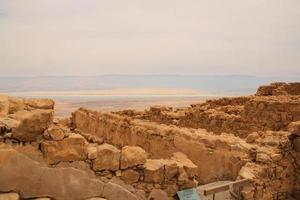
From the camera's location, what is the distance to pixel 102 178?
4.17 metres

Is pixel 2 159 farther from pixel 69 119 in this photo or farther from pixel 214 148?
pixel 69 119

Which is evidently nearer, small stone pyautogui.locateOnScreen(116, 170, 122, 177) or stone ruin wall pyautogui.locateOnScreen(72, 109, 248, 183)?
small stone pyautogui.locateOnScreen(116, 170, 122, 177)

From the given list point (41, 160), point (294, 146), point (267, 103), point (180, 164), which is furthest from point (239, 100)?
point (41, 160)

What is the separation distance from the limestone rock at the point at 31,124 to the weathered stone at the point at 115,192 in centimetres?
94

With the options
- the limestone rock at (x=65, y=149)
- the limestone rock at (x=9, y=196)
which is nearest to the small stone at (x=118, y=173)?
the limestone rock at (x=65, y=149)

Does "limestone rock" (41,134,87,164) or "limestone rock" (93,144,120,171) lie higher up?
"limestone rock" (41,134,87,164)

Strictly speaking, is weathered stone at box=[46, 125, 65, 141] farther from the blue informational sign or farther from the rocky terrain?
the blue informational sign

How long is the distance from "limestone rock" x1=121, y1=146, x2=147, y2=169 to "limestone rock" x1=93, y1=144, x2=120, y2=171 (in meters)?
0.07

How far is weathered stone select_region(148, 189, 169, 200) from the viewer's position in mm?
4543

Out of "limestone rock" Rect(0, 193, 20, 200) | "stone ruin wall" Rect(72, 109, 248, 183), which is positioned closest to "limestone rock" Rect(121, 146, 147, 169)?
"limestone rock" Rect(0, 193, 20, 200)

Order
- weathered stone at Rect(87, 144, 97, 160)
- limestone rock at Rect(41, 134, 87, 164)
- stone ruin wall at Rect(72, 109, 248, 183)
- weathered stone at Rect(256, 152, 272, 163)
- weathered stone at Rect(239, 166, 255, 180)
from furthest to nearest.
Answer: stone ruin wall at Rect(72, 109, 248, 183) < weathered stone at Rect(256, 152, 272, 163) < weathered stone at Rect(239, 166, 255, 180) < weathered stone at Rect(87, 144, 97, 160) < limestone rock at Rect(41, 134, 87, 164)

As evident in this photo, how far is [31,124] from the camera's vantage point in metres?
3.81

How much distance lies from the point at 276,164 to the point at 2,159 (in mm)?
5147

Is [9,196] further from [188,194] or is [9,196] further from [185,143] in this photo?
[185,143]
